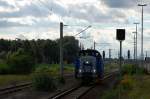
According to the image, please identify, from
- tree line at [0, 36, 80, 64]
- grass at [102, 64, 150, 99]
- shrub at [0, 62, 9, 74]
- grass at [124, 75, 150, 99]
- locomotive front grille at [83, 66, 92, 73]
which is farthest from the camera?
tree line at [0, 36, 80, 64]

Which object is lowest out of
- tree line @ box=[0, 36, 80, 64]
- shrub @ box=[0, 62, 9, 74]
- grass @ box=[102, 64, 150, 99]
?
grass @ box=[102, 64, 150, 99]

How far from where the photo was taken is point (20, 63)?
7981 centimetres

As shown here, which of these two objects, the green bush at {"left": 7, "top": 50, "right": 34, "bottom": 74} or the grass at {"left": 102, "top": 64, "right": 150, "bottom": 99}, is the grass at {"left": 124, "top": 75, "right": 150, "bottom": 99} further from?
the green bush at {"left": 7, "top": 50, "right": 34, "bottom": 74}

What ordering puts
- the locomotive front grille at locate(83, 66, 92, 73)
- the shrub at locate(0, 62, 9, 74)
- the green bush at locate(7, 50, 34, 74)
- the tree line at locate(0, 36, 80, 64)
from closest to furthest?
the locomotive front grille at locate(83, 66, 92, 73) < the green bush at locate(7, 50, 34, 74) < the shrub at locate(0, 62, 9, 74) < the tree line at locate(0, 36, 80, 64)

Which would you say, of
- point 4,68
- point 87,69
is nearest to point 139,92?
point 87,69

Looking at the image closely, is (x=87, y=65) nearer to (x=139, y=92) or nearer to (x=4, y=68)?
(x=139, y=92)

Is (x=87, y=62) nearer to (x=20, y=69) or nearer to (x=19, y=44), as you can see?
(x=20, y=69)

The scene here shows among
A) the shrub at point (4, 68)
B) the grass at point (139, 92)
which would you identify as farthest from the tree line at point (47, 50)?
the grass at point (139, 92)

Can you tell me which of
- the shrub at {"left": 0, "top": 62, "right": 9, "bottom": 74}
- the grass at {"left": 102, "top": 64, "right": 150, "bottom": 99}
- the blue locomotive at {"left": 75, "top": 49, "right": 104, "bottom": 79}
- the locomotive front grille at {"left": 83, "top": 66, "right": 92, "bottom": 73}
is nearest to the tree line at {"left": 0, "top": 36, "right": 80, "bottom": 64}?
the grass at {"left": 102, "top": 64, "right": 150, "bottom": 99}

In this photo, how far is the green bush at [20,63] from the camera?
7975 cm

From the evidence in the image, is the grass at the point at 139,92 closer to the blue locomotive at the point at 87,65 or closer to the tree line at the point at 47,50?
the blue locomotive at the point at 87,65

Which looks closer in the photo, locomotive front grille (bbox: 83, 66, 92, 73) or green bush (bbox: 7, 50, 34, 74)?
locomotive front grille (bbox: 83, 66, 92, 73)

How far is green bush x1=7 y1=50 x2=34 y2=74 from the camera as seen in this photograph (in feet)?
262

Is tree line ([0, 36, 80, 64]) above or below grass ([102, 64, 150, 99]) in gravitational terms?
above
